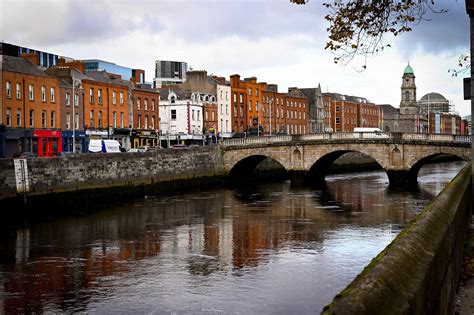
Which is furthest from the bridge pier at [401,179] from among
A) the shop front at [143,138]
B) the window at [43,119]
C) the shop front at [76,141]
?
the window at [43,119]

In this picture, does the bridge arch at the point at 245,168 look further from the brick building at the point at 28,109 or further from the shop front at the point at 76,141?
the brick building at the point at 28,109

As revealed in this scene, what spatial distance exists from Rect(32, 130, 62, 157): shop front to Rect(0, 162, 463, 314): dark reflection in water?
15.4 meters

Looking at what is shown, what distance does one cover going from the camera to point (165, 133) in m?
66.2

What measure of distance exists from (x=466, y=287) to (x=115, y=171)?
105 ft

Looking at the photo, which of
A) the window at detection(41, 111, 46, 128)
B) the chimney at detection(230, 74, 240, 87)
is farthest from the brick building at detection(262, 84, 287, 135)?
the window at detection(41, 111, 46, 128)

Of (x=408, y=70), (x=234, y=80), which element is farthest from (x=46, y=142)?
(x=408, y=70)

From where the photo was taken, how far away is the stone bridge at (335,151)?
43938 millimetres

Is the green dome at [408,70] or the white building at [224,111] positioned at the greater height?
the green dome at [408,70]

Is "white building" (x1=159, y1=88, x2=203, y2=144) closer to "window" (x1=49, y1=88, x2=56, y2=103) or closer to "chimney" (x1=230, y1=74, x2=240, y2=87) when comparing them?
"chimney" (x1=230, y1=74, x2=240, y2=87)

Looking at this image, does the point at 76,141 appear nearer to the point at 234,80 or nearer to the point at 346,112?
the point at 234,80

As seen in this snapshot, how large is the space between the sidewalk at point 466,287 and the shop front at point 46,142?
126 ft

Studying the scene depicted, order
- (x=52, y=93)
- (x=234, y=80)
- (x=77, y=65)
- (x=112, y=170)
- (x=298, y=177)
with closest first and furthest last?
(x=112, y=170) → (x=52, y=93) → (x=298, y=177) → (x=77, y=65) → (x=234, y=80)

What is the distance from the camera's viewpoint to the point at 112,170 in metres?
38.6

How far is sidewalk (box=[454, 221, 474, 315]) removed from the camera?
8.03 metres
